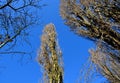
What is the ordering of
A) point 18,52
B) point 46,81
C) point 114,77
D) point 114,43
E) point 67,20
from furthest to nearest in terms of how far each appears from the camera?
point 67,20 < point 46,81 < point 114,43 < point 114,77 < point 18,52

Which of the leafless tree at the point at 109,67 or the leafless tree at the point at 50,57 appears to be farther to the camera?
the leafless tree at the point at 50,57

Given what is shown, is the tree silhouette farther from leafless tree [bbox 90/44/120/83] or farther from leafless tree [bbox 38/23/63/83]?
leafless tree [bbox 38/23/63/83]

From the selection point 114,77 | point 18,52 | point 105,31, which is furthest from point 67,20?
point 18,52

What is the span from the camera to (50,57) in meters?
16.8

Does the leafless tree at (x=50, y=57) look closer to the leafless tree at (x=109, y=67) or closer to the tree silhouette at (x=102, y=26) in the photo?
the tree silhouette at (x=102, y=26)

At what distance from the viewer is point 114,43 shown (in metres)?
15.0

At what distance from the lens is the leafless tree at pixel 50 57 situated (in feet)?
52.8

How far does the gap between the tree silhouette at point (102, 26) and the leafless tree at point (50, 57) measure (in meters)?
1.25

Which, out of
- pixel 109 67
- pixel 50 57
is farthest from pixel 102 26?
pixel 50 57

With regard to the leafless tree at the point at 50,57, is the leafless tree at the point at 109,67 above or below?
above

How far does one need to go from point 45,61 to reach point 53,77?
1.12m

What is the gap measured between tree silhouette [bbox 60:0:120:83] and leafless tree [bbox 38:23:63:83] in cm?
125

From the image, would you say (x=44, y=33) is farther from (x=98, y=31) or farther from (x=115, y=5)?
(x=115, y=5)

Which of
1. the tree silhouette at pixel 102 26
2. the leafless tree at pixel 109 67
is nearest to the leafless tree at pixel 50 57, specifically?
the tree silhouette at pixel 102 26
